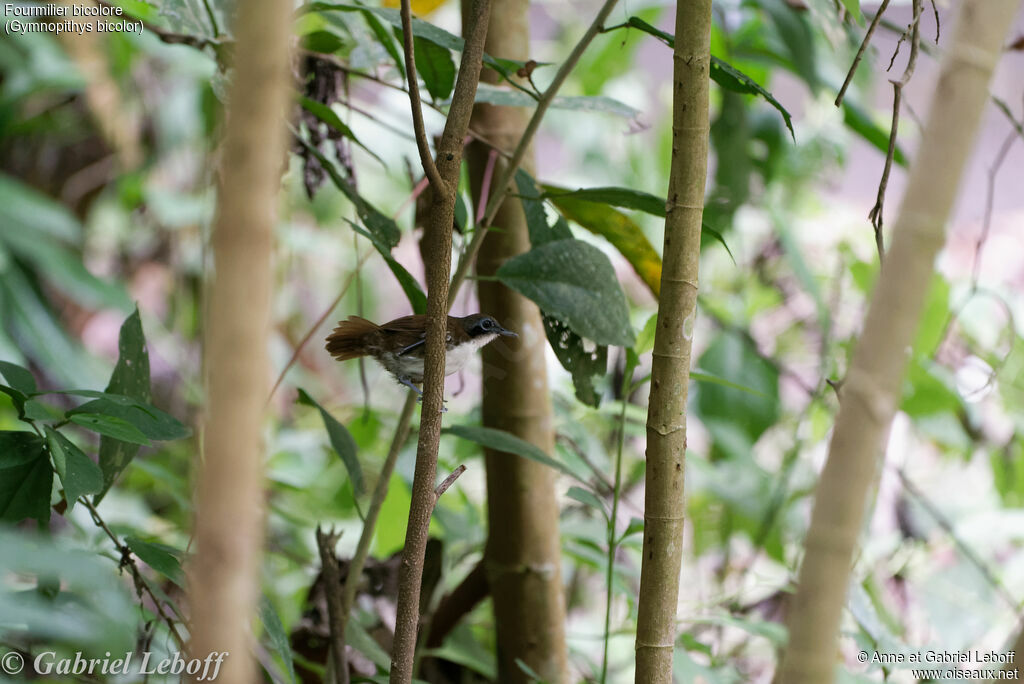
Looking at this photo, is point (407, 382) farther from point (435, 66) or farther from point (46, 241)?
point (46, 241)

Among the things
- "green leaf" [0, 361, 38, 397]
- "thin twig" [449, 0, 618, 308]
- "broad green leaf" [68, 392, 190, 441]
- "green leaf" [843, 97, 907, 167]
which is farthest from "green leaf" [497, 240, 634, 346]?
"green leaf" [843, 97, 907, 167]

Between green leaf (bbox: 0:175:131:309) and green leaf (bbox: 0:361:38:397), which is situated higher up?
green leaf (bbox: 0:175:131:309)

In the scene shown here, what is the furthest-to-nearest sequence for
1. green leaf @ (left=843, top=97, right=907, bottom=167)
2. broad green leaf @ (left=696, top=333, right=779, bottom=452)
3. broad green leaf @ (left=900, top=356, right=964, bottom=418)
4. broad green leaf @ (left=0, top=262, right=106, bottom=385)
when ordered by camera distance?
broad green leaf @ (left=0, top=262, right=106, bottom=385)
broad green leaf @ (left=696, top=333, right=779, bottom=452)
broad green leaf @ (left=900, top=356, right=964, bottom=418)
green leaf @ (left=843, top=97, right=907, bottom=167)

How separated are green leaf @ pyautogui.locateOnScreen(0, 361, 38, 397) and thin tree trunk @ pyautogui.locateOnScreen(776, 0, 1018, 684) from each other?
68 centimetres

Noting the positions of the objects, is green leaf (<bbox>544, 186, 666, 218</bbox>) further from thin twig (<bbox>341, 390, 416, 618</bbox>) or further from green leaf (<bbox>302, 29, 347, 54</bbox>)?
green leaf (<bbox>302, 29, 347, 54</bbox>)

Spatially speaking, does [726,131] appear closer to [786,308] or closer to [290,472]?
[786,308]

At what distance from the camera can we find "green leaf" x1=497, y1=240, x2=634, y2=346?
0.84m

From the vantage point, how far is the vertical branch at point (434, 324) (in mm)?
617

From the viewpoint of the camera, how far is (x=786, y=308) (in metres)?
2.81

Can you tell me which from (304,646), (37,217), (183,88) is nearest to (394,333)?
(304,646)

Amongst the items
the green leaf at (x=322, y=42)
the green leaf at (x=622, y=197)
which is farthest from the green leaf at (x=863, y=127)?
the green leaf at (x=322, y=42)

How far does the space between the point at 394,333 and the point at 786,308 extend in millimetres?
2087

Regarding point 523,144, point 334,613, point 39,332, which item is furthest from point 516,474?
point 39,332

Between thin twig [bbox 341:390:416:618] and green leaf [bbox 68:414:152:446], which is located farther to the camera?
thin twig [bbox 341:390:416:618]
